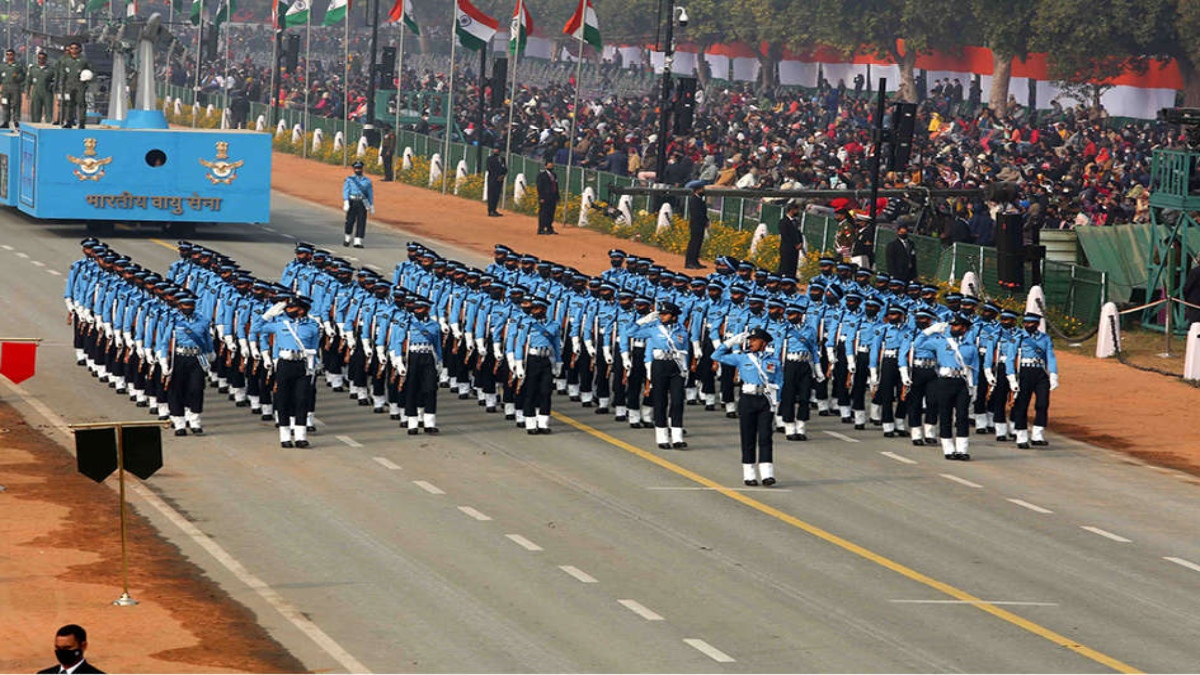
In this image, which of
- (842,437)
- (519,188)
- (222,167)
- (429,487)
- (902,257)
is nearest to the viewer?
(429,487)

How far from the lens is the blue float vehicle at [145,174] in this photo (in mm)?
45688

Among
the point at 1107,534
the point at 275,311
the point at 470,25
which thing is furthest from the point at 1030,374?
the point at 470,25

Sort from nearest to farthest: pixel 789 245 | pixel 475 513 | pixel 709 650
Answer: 1. pixel 709 650
2. pixel 475 513
3. pixel 789 245

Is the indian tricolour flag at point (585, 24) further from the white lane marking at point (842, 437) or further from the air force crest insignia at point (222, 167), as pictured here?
the white lane marking at point (842, 437)

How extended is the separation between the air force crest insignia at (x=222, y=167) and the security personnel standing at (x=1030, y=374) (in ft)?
72.0

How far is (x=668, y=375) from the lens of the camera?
89.4ft

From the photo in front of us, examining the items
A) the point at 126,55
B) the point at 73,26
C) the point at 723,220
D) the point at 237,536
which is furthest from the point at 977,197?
the point at 73,26

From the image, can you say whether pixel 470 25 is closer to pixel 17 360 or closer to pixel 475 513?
pixel 17 360

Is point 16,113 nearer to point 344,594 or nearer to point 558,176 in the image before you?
point 558,176

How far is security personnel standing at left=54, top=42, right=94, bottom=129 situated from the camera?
46.0 meters

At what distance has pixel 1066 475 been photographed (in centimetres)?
2677

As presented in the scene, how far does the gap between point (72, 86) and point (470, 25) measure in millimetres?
15445

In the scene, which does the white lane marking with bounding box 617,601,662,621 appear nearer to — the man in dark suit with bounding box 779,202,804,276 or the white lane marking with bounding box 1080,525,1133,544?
the white lane marking with bounding box 1080,525,1133,544

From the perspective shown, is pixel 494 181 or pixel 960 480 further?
pixel 494 181
